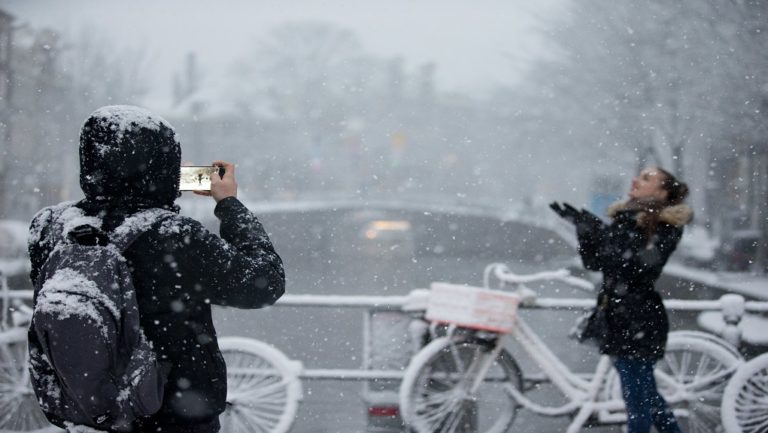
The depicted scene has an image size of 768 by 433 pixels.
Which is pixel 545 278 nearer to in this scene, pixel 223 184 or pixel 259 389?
pixel 259 389

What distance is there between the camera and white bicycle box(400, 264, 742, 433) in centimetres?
388

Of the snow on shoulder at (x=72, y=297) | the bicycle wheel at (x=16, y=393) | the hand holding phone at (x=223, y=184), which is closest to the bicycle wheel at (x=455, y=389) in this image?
the bicycle wheel at (x=16, y=393)

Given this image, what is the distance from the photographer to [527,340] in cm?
400

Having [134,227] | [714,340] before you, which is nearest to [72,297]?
[134,227]

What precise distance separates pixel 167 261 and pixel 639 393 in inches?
96.3

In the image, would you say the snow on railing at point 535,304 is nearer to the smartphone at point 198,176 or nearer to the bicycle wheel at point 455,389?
the bicycle wheel at point 455,389

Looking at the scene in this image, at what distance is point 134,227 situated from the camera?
1697 mm

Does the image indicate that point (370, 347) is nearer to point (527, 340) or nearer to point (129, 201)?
point (527, 340)

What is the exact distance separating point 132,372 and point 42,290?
27 cm

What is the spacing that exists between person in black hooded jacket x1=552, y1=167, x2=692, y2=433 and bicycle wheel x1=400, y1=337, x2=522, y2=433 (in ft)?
2.51

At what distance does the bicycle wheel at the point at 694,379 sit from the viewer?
406 centimetres

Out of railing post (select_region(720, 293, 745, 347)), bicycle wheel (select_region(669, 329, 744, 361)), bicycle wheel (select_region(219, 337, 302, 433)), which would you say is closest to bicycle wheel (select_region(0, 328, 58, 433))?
bicycle wheel (select_region(219, 337, 302, 433))

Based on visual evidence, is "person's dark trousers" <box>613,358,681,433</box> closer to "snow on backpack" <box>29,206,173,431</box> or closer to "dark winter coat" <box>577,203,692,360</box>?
"dark winter coat" <box>577,203,692,360</box>

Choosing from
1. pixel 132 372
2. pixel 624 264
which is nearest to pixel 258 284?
pixel 132 372
